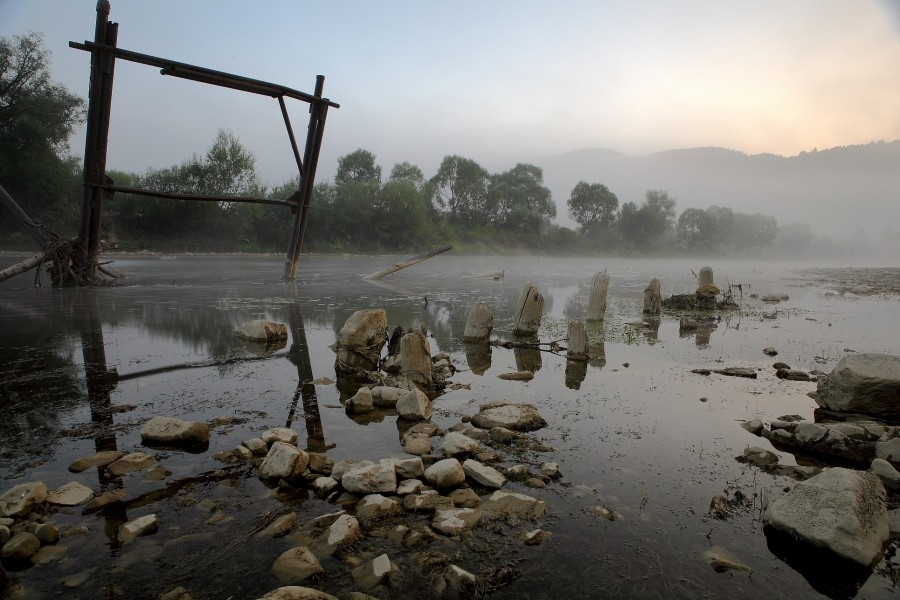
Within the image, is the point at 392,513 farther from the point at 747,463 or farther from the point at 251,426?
the point at 747,463

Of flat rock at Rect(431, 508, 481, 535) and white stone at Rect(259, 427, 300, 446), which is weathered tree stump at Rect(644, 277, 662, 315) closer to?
white stone at Rect(259, 427, 300, 446)

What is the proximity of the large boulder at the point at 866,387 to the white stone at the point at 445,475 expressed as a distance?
195 inches

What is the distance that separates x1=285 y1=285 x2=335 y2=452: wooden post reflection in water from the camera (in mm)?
5112

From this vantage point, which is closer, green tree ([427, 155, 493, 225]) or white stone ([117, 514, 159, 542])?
white stone ([117, 514, 159, 542])

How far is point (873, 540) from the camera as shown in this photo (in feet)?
10.9

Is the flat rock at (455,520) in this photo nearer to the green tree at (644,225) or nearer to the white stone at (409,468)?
the white stone at (409,468)

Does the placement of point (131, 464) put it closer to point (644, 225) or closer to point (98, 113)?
point (98, 113)

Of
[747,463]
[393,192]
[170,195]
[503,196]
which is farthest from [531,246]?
[747,463]

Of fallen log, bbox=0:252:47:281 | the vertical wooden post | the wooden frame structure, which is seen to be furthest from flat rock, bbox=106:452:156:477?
fallen log, bbox=0:252:47:281

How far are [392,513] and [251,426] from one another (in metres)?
2.46

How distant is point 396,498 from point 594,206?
4677 inches

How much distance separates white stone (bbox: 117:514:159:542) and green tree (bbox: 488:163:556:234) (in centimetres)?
9695

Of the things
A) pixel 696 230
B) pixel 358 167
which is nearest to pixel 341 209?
pixel 358 167

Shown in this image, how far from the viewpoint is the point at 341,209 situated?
70500 mm
